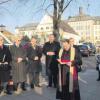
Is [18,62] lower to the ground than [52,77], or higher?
higher

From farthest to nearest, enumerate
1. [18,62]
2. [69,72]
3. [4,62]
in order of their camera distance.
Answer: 1. [18,62]
2. [4,62]
3. [69,72]

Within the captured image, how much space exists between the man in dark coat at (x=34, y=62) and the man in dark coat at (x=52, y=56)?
30 cm

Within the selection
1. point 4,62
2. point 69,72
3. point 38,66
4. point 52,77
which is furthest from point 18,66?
point 69,72

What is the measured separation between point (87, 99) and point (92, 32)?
486ft

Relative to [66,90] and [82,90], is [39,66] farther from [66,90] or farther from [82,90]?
[66,90]

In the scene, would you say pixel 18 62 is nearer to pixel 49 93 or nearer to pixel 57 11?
pixel 49 93

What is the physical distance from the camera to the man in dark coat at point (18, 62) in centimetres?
1245

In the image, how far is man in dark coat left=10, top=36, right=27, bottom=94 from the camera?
12.5 metres

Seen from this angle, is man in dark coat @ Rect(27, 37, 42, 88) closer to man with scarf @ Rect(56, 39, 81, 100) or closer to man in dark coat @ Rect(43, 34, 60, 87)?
man in dark coat @ Rect(43, 34, 60, 87)

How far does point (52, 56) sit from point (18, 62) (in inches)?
58.0

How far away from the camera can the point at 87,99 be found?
1091 cm

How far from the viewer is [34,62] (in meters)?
13.6

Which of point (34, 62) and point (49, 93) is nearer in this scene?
point (49, 93)

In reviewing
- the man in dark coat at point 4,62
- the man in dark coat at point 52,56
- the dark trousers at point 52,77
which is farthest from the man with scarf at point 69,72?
the dark trousers at point 52,77
